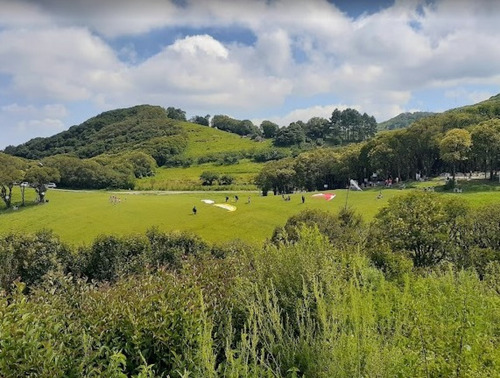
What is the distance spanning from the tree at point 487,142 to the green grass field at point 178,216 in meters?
8.65

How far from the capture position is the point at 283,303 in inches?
336

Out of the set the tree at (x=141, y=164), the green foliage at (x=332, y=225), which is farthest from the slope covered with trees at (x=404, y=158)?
the tree at (x=141, y=164)

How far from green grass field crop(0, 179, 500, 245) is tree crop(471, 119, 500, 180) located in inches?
340

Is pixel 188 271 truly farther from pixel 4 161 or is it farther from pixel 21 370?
pixel 4 161

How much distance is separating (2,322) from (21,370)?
0.74 metres

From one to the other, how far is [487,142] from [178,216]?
159 feet

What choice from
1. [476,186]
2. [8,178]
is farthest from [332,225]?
[8,178]

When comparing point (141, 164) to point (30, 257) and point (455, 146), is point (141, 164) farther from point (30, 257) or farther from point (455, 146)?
point (30, 257)

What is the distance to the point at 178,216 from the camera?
57469 millimetres

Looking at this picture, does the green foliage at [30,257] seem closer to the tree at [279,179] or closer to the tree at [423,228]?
the tree at [423,228]

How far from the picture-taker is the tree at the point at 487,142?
6388 centimetres

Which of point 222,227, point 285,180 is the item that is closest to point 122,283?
point 222,227

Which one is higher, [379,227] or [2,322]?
[2,322]

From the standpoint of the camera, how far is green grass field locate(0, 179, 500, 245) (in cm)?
4991
